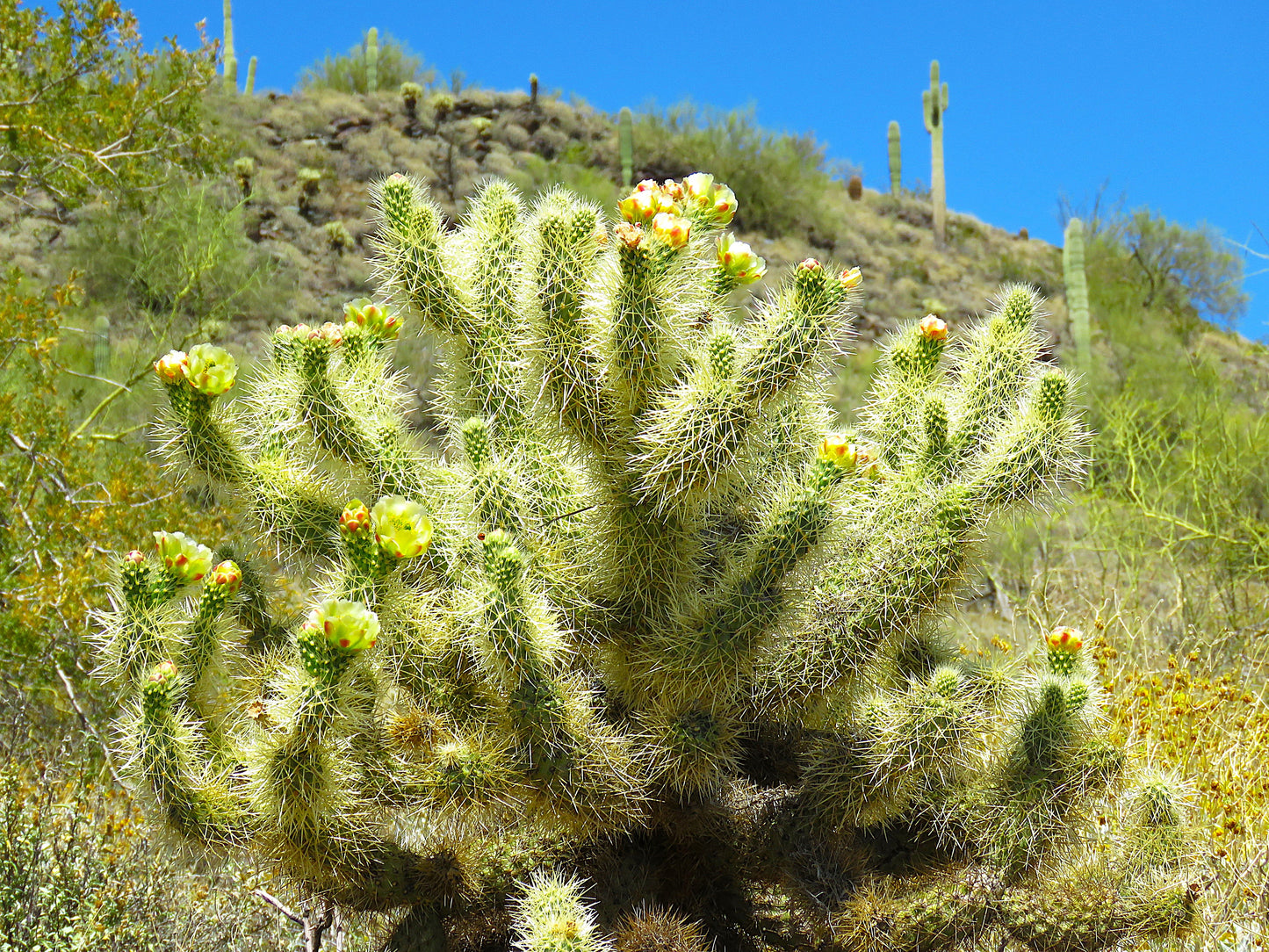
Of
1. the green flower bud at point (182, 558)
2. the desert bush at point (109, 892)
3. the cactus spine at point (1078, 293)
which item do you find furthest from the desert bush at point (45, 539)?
the cactus spine at point (1078, 293)

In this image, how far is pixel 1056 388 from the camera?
9.66ft

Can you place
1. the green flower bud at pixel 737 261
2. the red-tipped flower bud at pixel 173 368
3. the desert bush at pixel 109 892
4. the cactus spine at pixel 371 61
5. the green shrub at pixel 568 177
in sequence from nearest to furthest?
the red-tipped flower bud at pixel 173 368 → the green flower bud at pixel 737 261 → the desert bush at pixel 109 892 → the green shrub at pixel 568 177 → the cactus spine at pixel 371 61

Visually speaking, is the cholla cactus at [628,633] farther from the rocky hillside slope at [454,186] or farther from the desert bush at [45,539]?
the rocky hillside slope at [454,186]

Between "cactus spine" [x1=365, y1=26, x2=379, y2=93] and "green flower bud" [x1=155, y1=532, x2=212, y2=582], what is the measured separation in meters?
23.4

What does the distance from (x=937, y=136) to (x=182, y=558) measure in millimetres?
23367

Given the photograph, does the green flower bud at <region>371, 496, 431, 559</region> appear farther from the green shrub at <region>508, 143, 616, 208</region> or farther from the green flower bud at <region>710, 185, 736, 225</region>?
the green shrub at <region>508, 143, 616, 208</region>

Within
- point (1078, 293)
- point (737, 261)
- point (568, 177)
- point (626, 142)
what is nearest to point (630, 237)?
point (737, 261)

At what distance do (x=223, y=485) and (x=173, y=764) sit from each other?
847 mm

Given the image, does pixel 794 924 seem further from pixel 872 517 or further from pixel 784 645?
pixel 872 517

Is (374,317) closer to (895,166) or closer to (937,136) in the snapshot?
(937,136)

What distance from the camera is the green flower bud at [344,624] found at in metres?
2.08

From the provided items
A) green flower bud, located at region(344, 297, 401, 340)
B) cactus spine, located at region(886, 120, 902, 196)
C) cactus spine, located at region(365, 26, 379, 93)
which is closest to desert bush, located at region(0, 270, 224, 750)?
Result: green flower bud, located at region(344, 297, 401, 340)

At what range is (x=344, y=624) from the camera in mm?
2090

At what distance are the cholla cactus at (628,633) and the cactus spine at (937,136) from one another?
2104cm
